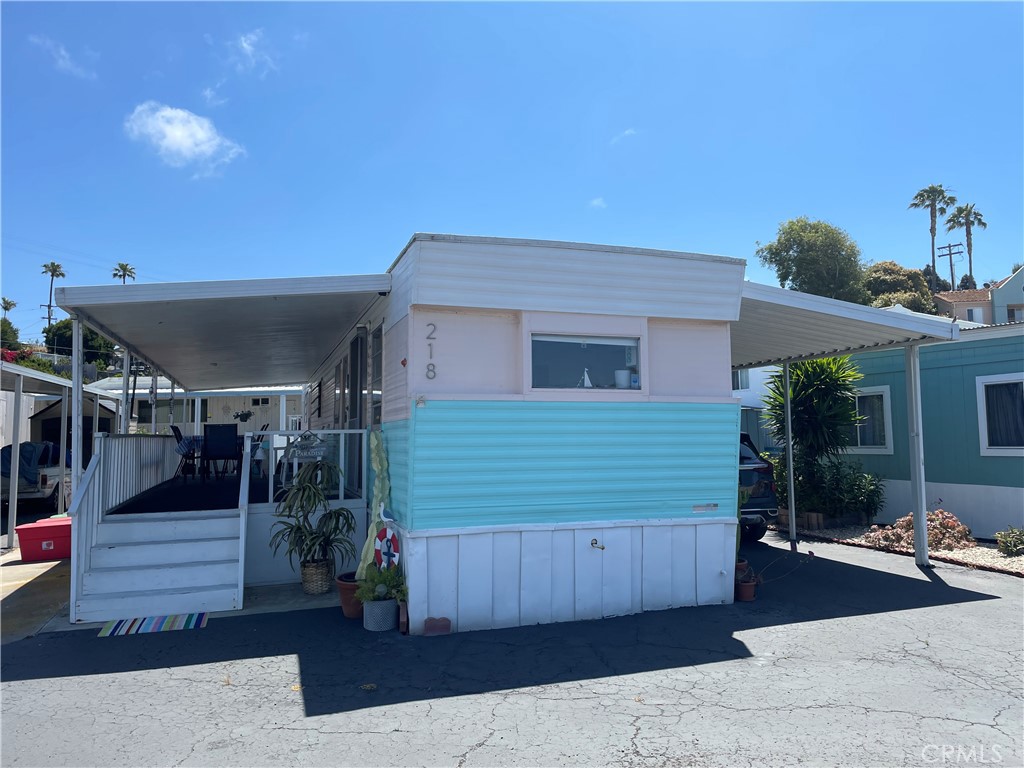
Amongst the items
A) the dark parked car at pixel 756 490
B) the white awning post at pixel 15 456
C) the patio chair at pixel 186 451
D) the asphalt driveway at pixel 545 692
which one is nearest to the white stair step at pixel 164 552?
the asphalt driveway at pixel 545 692

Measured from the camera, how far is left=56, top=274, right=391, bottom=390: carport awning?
243 inches

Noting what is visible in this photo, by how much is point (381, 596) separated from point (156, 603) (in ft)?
6.85

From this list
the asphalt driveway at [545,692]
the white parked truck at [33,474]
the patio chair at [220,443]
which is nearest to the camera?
the asphalt driveway at [545,692]

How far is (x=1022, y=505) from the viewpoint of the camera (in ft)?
30.5

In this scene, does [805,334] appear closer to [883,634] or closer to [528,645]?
[883,634]

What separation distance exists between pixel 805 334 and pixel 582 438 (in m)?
3.90

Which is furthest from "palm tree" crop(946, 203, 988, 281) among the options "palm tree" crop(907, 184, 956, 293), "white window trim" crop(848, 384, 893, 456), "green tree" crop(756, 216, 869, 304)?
"white window trim" crop(848, 384, 893, 456)

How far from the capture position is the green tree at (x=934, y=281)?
46.6 metres

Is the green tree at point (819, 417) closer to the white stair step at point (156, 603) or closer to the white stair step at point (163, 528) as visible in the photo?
the white stair step at point (163, 528)

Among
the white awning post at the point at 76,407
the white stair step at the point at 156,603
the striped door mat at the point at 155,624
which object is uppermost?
the white awning post at the point at 76,407

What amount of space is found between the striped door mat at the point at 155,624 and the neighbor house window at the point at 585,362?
3552mm

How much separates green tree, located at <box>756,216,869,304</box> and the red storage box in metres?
27.5

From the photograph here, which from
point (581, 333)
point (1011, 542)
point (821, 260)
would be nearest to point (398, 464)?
point (581, 333)

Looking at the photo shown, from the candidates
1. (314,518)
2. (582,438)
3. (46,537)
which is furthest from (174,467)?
(582,438)
